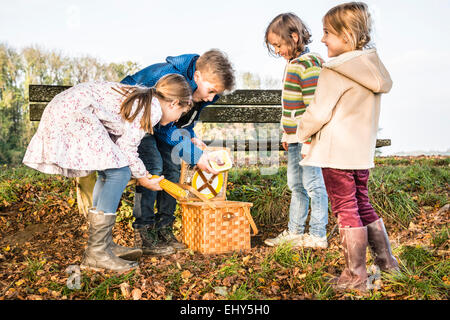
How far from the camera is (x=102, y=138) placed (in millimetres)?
2805

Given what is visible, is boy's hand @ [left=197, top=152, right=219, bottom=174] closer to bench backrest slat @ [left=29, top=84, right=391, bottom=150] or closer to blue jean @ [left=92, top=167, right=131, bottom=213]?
blue jean @ [left=92, top=167, right=131, bottom=213]

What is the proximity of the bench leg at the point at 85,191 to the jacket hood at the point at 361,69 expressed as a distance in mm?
2950

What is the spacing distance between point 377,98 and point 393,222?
2.21m

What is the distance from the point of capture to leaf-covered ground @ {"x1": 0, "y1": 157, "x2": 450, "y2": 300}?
8.38 feet

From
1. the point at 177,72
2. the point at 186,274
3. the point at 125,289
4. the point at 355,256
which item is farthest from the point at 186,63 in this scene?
the point at 355,256

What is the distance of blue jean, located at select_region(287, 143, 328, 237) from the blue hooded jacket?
831 mm

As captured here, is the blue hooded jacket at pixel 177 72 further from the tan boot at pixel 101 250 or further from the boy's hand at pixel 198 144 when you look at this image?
the tan boot at pixel 101 250

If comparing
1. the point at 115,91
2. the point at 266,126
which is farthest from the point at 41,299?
the point at 266,126

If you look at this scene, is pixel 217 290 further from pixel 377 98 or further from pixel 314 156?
pixel 377 98

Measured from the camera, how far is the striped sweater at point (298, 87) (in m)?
3.20

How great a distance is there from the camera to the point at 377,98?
262 centimetres
